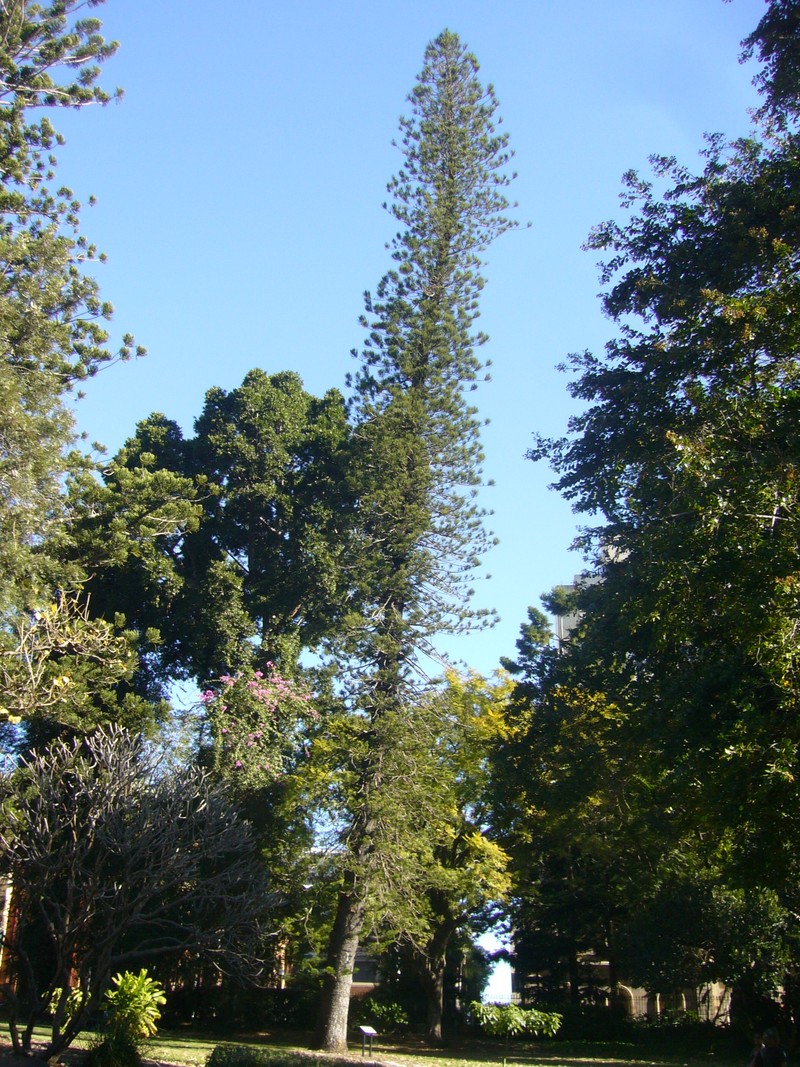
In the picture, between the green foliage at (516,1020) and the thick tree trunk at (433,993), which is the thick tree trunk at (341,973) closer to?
the thick tree trunk at (433,993)

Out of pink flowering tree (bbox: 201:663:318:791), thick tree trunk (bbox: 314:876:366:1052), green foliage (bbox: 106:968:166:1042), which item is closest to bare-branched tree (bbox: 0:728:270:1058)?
green foliage (bbox: 106:968:166:1042)

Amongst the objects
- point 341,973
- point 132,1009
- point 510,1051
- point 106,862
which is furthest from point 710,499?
point 510,1051

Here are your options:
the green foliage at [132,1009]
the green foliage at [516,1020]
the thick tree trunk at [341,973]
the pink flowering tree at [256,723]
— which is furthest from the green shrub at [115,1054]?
the green foliage at [516,1020]

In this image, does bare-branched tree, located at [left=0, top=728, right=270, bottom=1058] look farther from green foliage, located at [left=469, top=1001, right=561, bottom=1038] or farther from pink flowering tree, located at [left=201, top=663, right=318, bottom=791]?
green foliage, located at [left=469, top=1001, right=561, bottom=1038]

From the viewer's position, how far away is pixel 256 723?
21.2 meters

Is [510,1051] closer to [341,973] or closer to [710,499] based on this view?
[341,973]

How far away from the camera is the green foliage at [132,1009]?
11.3 m

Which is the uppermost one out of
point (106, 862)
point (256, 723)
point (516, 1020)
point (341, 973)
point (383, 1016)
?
point (256, 723)

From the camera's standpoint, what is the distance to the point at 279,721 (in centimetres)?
2175

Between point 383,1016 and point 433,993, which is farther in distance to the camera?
point 383,1016

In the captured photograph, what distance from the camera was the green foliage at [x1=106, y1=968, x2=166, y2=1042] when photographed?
37.1ft

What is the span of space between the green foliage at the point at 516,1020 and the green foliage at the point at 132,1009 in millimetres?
13170

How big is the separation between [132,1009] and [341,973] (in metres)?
7.29

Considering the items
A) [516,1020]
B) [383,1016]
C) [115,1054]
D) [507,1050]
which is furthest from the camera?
[383,1016]
